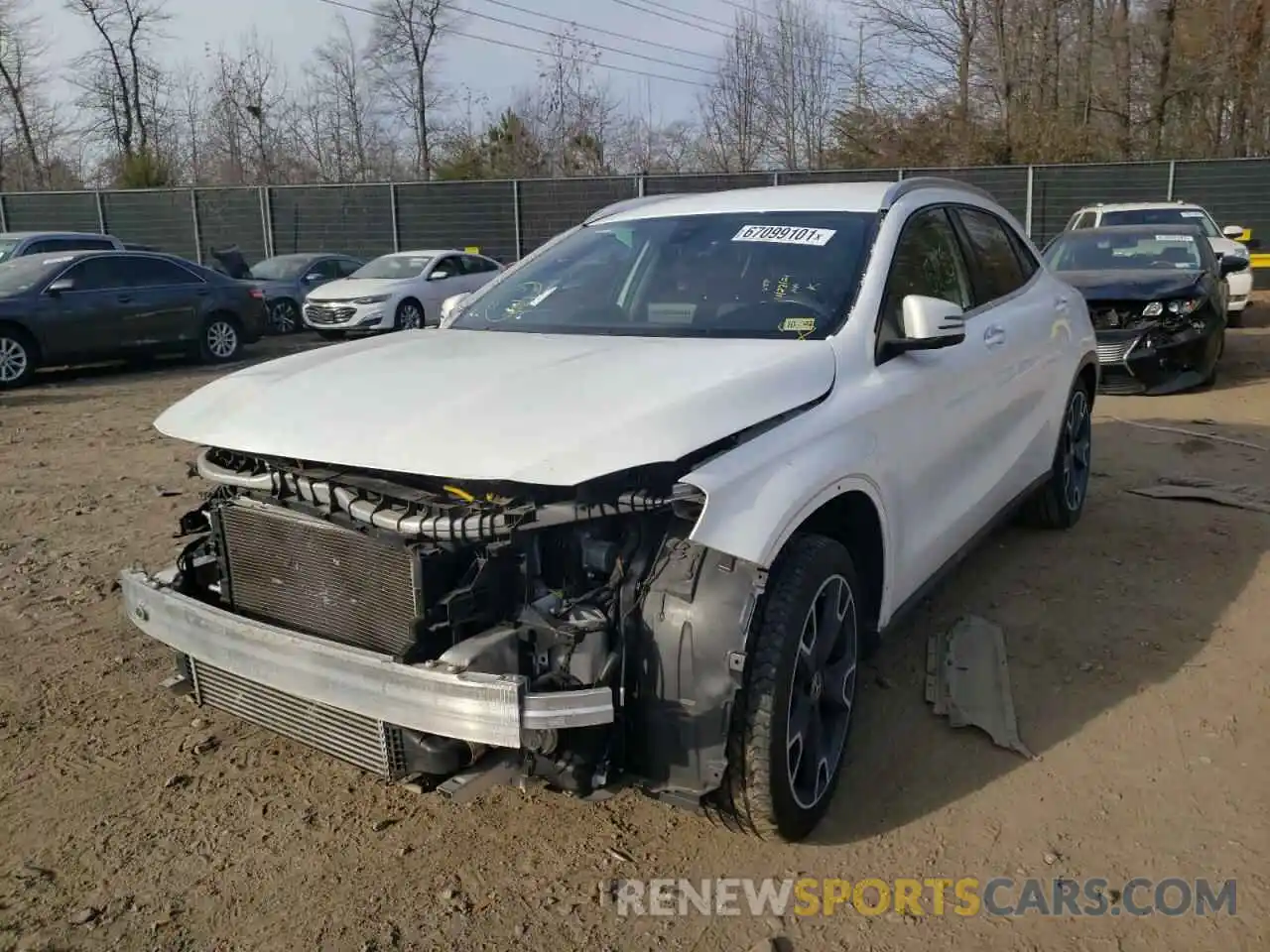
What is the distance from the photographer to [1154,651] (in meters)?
4.20

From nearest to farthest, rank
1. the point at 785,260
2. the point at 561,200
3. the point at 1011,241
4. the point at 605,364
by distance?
the point at 605,364
the point at 785,260
the point at 1011,241
the point at 561,200

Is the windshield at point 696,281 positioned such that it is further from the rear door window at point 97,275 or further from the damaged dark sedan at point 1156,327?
the rear door window at point 97,275

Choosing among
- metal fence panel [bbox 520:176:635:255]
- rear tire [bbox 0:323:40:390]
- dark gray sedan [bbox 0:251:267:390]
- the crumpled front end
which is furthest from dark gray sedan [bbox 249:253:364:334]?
the crumpled front end

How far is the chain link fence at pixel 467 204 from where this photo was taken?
20734 millimetres

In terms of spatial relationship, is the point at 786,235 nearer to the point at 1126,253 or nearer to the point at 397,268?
the point at 1126,253

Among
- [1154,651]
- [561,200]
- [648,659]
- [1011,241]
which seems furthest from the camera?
[561,200]

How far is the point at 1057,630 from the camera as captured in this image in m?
4.42

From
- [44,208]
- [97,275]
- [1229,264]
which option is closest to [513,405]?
[1229,264]

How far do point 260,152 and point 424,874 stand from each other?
4279 cm

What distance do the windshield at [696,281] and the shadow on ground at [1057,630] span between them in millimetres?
1348

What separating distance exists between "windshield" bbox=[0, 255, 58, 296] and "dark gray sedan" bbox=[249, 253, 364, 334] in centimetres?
487

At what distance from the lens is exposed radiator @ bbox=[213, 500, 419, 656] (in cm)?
271

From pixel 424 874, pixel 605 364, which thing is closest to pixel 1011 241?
pixel 605 364

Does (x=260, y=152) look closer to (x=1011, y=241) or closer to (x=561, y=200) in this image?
(x=561, y=200)
